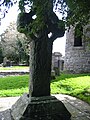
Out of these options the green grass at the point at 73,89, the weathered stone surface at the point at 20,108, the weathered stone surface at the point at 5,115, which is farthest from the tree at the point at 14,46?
the weathered stone surface at the point at 20,108

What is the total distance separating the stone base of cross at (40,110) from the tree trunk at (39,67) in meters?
0.20

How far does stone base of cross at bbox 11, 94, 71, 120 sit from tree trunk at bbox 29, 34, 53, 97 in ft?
0.64

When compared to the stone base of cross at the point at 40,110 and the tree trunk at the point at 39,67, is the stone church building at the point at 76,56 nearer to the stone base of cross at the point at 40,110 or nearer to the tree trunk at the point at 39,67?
the tree trunk at the point at 39,67

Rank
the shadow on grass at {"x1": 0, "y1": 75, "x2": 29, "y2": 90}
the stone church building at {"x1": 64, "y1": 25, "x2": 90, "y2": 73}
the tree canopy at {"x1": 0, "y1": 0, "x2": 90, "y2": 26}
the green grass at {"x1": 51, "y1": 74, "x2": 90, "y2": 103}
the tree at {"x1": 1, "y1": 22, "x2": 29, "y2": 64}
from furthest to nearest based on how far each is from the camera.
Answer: the tree at {"x1": 1, "y1": 22, "x2": 29, "y2": 64}, the stone church building at {"x1": 64, "y1": 25, "x2": 90, "y2": 73}, the shadow on grass at {"x1": 0, "y1": 75, "x2": 29, "y2": 90}, the green grass at {"x1": 51, "y1": 74, "x2": 90, "y2": 103}, the tree canopy at {"x1": 0, "y1": 0, "x2": 90, "y2": 26}

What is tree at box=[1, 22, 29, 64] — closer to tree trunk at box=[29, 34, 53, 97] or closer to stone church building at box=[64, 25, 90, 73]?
stone church building at box=[64, 25, 90, 73]

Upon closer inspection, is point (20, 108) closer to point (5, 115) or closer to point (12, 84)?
point (5, 115)

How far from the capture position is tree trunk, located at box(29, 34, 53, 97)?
17.4 feet

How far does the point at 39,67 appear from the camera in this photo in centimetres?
529

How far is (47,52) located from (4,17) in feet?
4.17

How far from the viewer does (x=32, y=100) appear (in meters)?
5.12

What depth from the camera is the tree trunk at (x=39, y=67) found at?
5.29 m

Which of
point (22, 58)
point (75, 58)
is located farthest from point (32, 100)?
point (22, 58)

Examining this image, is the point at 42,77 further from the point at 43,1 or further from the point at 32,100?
the point at 43,1

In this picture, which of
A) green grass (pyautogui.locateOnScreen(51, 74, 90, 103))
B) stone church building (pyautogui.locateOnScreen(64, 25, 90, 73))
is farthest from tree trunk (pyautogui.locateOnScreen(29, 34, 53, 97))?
stone church building (pyautogui.locateOnScreen(64, 25, 90, 73))
